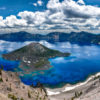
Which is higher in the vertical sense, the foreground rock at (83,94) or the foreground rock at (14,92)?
the foreground rock at (14,92)

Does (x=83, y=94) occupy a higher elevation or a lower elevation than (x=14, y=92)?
lower

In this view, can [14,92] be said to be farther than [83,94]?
No

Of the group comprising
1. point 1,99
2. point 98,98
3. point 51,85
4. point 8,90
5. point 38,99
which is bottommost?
point 51,85

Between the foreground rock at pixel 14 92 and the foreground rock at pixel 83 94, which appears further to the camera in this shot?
the foreground rock at pixel 83 94

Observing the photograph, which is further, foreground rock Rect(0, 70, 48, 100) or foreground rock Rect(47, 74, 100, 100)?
foreground rock Rect(47, 74, 100, 100)

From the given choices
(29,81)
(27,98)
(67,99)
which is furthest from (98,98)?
(29,81)

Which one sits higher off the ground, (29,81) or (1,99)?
(1,99)

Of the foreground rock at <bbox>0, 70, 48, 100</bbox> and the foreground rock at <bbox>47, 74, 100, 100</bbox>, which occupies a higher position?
the foreground rock at <bbox>0, 70, 48, 100</bbox>

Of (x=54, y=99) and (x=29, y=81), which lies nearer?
(x=54, y=99)

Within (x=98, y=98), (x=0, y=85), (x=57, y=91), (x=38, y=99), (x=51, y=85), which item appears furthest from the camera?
(x=51, y=85)

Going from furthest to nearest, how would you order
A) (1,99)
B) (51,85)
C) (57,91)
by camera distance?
1. (51,85)
2. (57,91)
3. (1,99)

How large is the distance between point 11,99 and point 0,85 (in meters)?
27.8

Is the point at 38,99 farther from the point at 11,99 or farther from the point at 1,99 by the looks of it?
the point at 1,99

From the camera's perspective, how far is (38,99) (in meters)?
96.6
